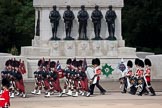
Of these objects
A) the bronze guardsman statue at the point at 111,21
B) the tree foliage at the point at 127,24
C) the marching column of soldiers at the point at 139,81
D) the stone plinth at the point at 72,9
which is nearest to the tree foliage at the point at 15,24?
the tree foliage at the point at 127,24

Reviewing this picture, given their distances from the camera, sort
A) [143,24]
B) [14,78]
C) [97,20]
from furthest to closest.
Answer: [143,24], [97,20], [14,78]

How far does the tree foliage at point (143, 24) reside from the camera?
5509cm

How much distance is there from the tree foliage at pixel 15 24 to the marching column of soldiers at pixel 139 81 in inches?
1275

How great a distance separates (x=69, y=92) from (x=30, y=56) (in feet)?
32.0

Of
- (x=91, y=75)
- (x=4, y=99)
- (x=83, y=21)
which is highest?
(x=83, y=21)

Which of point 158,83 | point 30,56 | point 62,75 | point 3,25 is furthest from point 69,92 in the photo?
point 3,25

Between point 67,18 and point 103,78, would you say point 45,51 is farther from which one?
point 103,78

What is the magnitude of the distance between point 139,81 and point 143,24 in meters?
30.0

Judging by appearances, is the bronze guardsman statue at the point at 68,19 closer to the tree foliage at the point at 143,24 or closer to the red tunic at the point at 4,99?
the red tunic at the point at 4,99

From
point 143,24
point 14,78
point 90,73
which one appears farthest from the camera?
point 143,24

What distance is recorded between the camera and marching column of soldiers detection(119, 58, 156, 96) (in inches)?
1017

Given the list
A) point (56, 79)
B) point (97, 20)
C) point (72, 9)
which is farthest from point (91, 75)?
point (72, 9)

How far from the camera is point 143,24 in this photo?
2195 inches

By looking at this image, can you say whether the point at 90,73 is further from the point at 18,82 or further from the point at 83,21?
the point at 83,21
